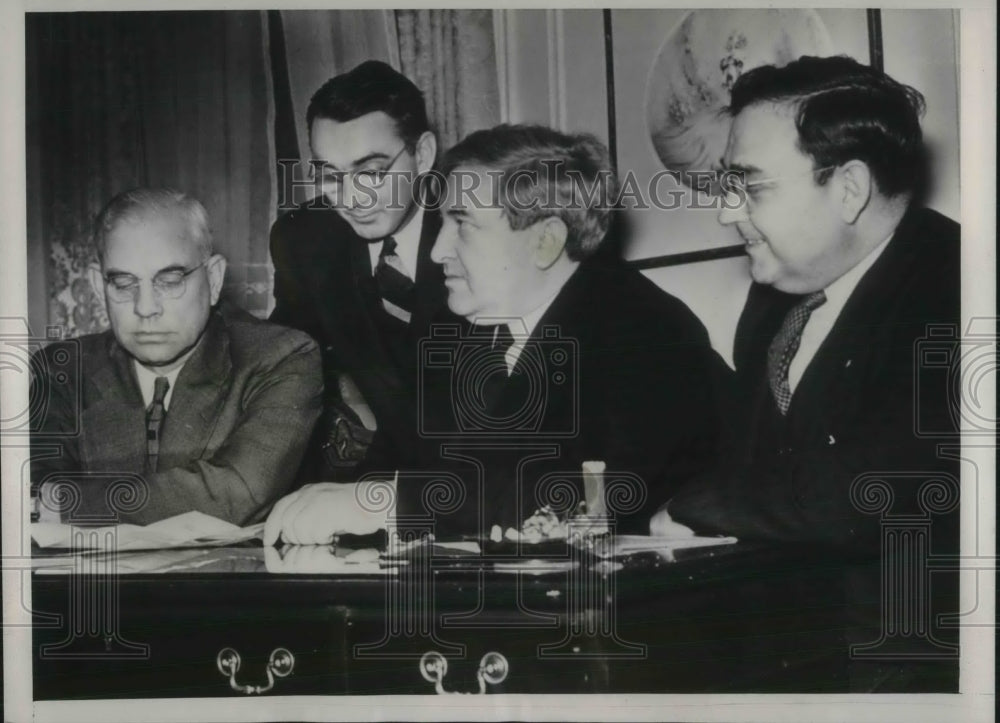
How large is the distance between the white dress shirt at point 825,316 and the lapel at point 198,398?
199 centimetres

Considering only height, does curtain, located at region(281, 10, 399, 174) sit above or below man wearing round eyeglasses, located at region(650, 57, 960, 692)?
above

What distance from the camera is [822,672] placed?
2984 mm

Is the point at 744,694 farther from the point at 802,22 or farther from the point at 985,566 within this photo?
the point at 802,22

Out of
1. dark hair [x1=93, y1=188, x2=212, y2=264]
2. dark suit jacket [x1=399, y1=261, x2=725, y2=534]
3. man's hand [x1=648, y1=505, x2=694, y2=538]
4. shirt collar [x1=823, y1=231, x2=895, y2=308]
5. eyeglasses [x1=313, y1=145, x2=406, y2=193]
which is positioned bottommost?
man's hand [x1=648, y1=505, x2=694, y2=538]

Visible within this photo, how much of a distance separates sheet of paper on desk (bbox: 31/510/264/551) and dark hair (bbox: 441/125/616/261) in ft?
Answer: 4.78

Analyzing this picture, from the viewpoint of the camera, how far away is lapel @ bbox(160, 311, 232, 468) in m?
2.97

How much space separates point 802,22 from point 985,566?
2.01 meters

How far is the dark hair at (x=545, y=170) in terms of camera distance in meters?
2.95

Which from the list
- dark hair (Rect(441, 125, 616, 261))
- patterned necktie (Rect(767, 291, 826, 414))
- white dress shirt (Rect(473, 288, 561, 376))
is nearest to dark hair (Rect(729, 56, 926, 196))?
patterned necktie (Rect(767, 291, 826, 414))

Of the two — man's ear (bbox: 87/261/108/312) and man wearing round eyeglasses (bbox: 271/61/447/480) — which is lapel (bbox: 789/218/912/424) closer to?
man wearing round eyeglasses (bbox: 271/61/447/480)

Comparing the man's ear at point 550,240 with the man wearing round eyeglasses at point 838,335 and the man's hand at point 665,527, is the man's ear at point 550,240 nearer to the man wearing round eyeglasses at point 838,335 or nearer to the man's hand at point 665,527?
the man wearing round eyeglasses at point 838,335

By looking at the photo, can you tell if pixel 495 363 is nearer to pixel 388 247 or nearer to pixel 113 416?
pixel 388 247

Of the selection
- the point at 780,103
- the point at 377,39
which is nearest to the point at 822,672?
the point at 780,103

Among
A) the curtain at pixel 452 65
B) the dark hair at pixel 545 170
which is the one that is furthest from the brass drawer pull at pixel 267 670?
the curtain at pixel 452 65
